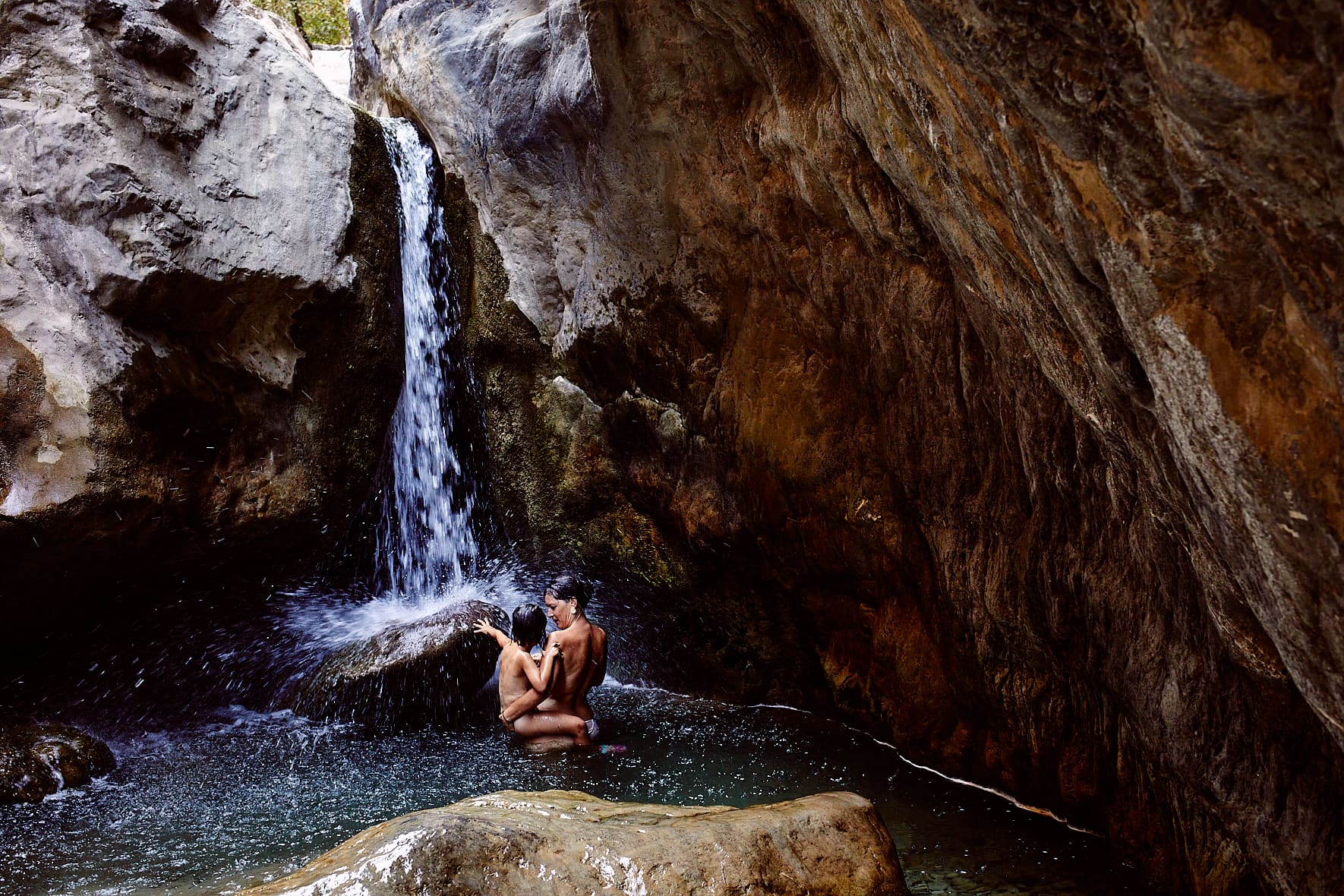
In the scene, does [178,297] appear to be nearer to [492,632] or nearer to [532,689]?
[492,632]

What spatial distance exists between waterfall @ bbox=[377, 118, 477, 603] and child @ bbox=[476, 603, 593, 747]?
1781 mm

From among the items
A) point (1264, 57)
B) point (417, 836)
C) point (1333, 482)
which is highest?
point (1264, 57)

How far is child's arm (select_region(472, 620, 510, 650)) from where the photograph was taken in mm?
6125

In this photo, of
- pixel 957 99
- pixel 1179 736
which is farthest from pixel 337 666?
pixel 957 99

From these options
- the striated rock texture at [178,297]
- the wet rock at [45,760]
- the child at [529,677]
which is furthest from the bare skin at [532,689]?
the wet rock at [45,760]

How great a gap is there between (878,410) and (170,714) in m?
4.91

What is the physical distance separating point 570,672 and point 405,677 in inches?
43.1

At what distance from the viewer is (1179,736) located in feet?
11.5

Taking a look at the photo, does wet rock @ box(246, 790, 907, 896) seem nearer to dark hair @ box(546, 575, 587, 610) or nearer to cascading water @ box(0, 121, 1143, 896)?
cascading water @ box(0, 121, 1143, 896)

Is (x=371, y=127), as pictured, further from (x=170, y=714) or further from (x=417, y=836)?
(x=417, y=836)

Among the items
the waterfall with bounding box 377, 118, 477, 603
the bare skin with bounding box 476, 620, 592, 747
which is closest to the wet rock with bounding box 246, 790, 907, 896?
the bare skin with bounding box 476, 620, 592, 747

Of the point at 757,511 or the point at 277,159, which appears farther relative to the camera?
the point at 277,159

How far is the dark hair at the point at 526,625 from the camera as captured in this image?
5973 mm

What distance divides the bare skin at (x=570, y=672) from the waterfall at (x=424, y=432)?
6.85 ft
